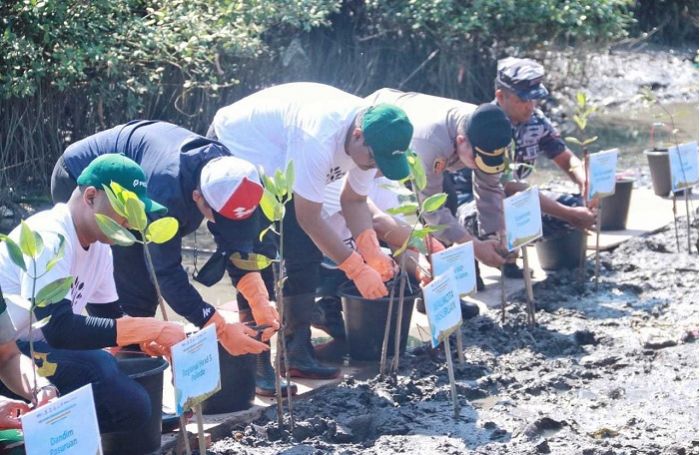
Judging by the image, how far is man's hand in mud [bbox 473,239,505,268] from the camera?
246 inches

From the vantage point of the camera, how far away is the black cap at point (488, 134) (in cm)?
563

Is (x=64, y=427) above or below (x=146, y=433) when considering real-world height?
above

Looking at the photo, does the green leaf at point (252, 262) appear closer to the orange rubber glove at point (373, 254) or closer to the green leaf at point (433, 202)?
the green leaf at point (433, 202)

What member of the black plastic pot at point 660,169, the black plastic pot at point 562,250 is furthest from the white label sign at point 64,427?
the black plastic pot at point 660,169

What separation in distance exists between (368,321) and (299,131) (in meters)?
1.07

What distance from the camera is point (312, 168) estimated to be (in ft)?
16.2

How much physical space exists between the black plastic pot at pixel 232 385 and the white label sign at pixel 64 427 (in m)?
1.36

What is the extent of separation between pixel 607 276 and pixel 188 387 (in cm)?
427

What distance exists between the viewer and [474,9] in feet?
33.9

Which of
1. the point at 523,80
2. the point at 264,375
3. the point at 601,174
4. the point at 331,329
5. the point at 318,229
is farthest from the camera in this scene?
the point at 601,174

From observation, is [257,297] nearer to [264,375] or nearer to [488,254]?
[264,375]

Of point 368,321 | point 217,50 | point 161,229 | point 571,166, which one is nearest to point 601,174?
point 571,166

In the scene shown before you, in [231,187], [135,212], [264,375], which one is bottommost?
[264,375]

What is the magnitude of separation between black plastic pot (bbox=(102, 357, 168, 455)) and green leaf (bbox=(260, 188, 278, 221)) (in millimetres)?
704
